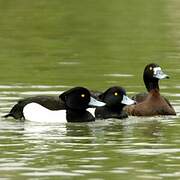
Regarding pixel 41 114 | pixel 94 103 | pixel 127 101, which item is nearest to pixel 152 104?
pixel 127 101

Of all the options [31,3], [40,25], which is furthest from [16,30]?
[31,3]

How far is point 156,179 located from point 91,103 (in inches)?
236

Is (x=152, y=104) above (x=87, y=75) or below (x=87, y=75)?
below

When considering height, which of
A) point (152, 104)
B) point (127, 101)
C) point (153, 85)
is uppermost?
point (153, 85)

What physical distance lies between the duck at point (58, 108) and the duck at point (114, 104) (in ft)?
0.56

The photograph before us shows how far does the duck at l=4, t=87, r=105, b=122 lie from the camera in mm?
18453

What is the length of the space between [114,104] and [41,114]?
4.56 feet

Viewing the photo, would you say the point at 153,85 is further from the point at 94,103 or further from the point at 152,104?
the point at 94,103

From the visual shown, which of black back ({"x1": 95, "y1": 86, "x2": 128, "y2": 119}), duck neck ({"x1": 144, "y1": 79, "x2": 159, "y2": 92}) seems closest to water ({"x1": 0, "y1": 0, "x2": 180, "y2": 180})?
black back ({"x1": 95, "y1": 86, "x2": 128, "y2": 119})

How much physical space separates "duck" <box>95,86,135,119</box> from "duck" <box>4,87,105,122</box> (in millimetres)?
170

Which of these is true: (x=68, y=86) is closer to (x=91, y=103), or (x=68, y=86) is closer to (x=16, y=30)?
(x=91, y=103)

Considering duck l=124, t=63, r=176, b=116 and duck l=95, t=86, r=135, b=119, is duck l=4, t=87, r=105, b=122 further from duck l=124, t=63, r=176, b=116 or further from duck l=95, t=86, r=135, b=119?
duck l=124, t=63, r=176, b=116

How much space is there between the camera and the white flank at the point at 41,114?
18.4 m

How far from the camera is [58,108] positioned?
736 inches
